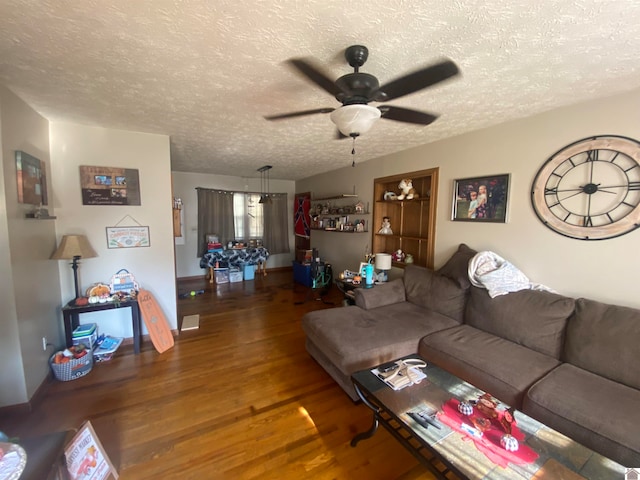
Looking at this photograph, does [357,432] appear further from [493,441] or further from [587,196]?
[587,196]

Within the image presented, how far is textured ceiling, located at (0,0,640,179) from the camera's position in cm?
109

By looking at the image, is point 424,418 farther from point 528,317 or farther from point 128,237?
point 128,237

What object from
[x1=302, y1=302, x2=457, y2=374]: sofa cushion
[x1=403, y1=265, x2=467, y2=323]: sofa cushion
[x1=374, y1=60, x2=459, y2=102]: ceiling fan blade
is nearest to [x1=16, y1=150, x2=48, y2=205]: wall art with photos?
[x1=302, y1=302, x2=457, y2=374]: sofa cushion

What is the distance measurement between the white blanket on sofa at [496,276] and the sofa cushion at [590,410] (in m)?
0.71

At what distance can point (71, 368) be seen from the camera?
88.8 inches

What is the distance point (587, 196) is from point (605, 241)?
361 mm

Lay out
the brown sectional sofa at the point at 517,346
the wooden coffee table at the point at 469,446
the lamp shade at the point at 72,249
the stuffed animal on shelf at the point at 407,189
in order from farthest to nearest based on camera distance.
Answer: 1. the stuffed animal on shelf at the point at 407,189
2. the lamp shade at the point at 72,249
3. the brown sectional sofa at the point at 517,346
4. the wooden coffee table at the point at 469,446

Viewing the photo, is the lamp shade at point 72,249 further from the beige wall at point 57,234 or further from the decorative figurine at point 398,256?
the decorative figurine at point 398,256

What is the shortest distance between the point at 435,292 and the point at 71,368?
137 inches

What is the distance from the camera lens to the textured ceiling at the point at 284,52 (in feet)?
3.58

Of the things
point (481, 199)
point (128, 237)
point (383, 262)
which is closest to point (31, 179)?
point (128, 237)

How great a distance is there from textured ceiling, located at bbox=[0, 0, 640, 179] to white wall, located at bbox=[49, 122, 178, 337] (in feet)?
0.95

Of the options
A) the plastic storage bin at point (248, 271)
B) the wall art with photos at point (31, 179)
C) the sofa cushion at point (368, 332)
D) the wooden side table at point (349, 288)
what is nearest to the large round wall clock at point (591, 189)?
the sofa cushion at point (368, 332)

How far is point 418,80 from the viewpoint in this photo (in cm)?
126
